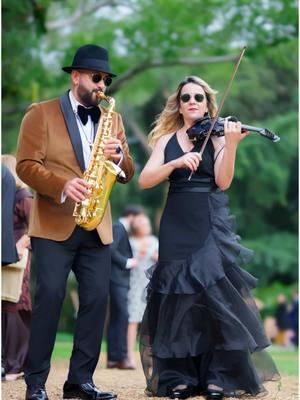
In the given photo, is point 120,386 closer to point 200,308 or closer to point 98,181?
point 200,308

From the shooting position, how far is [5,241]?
26.5ft

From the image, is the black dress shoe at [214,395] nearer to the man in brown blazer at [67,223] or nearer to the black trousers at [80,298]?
the man in brown blazer at [67,223]

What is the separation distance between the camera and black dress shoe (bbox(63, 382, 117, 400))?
657cm

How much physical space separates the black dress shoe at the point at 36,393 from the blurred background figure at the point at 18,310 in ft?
7.37

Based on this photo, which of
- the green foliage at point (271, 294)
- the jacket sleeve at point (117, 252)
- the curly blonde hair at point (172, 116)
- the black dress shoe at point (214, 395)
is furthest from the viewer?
the green foliage at point (271, 294)

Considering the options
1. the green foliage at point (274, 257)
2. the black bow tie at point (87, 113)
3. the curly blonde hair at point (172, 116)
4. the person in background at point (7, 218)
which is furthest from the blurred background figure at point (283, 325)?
the black bow tie at point (87, 113)

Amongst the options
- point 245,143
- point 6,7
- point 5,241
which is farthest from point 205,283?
point 245,143

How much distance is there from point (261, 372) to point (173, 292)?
36.7 inches

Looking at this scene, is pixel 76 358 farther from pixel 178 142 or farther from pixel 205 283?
pixel 178 142

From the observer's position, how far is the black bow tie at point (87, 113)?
6.68m

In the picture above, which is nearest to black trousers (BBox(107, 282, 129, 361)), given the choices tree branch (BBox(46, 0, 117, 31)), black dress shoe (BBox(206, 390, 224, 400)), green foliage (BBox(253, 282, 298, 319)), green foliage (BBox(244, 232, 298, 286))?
black dress shoe (BBox(206, 390, 224, 400))

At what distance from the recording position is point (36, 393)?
6.41m

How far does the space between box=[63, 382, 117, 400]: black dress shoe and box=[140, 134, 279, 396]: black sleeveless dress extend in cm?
50

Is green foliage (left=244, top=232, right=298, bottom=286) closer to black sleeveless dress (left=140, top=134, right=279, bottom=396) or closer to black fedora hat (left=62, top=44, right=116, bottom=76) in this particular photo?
black sleeveless dress (left=140, top=134, right=279, bottom=396)
